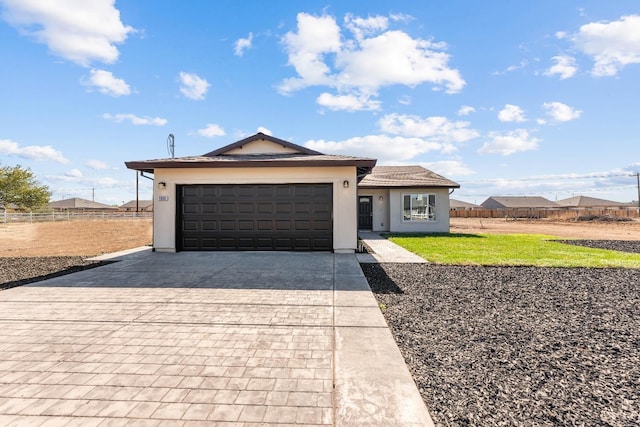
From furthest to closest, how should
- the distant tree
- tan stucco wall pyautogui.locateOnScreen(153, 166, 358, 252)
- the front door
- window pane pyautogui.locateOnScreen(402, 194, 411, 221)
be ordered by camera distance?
the distant tree → the front door → window pane pyautogui.locateOnScreen(402, 194, 411, 221) → tan stucco wall pyautogui.locateOnScreen(153, 166, 358, 252)

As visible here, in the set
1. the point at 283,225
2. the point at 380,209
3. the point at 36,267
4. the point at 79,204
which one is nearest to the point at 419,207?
the point at 380,209

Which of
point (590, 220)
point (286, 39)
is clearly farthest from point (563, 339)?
point (590, 220)

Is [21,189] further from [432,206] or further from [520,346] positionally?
[520,346]

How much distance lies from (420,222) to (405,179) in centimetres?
266

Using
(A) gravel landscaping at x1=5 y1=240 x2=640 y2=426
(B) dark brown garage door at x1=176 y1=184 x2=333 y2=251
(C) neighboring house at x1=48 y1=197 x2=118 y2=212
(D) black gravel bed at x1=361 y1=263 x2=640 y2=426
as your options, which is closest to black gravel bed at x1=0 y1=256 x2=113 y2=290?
(A) gravel landscaping at x1=5 y1=240 x2=640 y2=426

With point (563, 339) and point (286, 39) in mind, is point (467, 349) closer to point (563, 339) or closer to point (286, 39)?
point (563, 339)

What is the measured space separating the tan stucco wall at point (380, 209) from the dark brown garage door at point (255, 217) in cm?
830

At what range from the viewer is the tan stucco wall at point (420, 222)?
17188 millimetres

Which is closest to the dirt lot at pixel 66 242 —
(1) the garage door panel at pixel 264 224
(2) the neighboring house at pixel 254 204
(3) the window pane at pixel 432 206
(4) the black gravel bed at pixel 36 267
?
(4) the black gravel bed at pixel 36 267

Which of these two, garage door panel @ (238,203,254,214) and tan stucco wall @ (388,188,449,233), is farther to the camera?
tan stucco wall @ (388,188,449,233)

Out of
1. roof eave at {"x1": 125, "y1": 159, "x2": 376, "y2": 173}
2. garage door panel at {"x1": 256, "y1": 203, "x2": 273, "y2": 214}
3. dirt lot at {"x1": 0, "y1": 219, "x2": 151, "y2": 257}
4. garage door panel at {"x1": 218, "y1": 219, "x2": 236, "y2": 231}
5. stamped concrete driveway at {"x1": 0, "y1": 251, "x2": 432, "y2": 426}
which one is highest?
roof eave at {"x1": 125, "y1": 159, "x2": 376, "y2": 173}

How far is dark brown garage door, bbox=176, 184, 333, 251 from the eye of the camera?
10.0m

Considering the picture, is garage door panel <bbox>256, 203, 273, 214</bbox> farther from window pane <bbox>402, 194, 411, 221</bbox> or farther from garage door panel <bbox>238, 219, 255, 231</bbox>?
window pane <bbox>402, 194, 411, 221</bbox>

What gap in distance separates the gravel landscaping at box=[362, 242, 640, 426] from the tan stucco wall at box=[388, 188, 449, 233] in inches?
429
